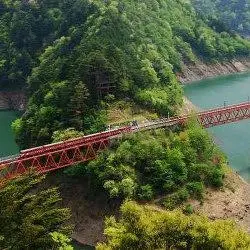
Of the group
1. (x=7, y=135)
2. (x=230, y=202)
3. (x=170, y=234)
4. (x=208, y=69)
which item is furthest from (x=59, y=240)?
(x=208, y=69)

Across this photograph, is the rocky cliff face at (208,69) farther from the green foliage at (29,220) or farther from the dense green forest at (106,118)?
the green foliage at (29,220)

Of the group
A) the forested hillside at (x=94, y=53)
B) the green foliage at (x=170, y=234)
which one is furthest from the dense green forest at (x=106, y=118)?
the forested hillside at (x=94, y=53)

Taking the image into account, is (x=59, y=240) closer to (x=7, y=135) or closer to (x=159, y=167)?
(x=159, y=167)

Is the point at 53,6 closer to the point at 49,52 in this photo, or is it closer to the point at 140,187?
the point at 49,52

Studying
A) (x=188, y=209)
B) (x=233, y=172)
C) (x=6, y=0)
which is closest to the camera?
(x=188, y=209)

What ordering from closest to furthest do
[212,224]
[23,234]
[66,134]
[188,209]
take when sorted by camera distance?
[212,224]
[23,234]
[188,209]
[66,134]

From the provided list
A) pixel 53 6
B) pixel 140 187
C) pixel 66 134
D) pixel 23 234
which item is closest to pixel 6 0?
pixel 53 6
